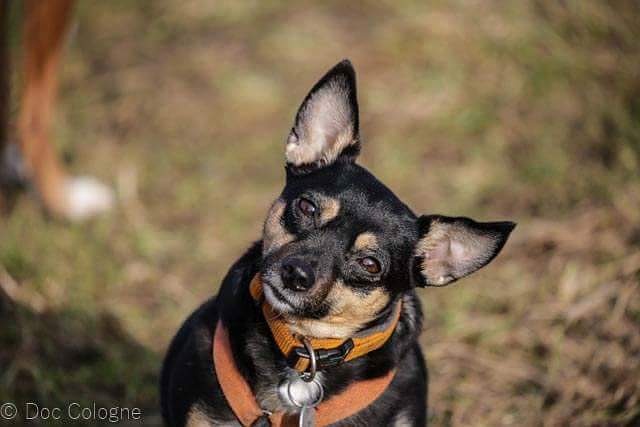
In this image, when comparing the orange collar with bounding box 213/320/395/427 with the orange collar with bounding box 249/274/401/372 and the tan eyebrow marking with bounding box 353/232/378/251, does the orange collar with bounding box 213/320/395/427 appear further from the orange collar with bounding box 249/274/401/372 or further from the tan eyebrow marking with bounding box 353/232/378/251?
Result: the tan eyebrow marking with bounding box 353/232/378/251

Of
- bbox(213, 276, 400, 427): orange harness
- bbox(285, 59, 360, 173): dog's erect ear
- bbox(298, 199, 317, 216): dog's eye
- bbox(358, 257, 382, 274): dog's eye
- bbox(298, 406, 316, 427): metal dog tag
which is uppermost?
bbox(285, 59, 360, 173): dog's erect ear

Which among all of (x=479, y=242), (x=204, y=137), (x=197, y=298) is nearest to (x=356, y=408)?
(x=479, y=242)

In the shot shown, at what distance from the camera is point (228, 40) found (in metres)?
7.31

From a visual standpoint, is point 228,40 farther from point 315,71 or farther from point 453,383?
point 453,383

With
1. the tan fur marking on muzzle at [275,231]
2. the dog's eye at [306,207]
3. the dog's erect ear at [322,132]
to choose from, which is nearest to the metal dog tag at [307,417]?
the tan fur marking on muzzle at [275,231]

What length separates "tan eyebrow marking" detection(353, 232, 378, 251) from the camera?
9.77 feet

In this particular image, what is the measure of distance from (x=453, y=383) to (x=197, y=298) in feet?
5.11

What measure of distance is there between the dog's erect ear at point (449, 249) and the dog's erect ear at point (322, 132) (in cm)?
45

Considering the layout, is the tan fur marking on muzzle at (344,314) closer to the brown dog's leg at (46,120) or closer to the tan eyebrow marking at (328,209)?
the tan eyebrow marking at (328,209)

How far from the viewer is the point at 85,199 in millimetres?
5359

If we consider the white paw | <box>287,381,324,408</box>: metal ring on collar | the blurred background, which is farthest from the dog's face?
the white paw

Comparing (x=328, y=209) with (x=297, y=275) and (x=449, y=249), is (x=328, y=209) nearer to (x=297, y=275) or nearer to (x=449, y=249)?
(x=297, y=275)

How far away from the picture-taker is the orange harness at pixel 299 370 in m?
2.88

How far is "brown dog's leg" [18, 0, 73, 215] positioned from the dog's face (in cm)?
230
